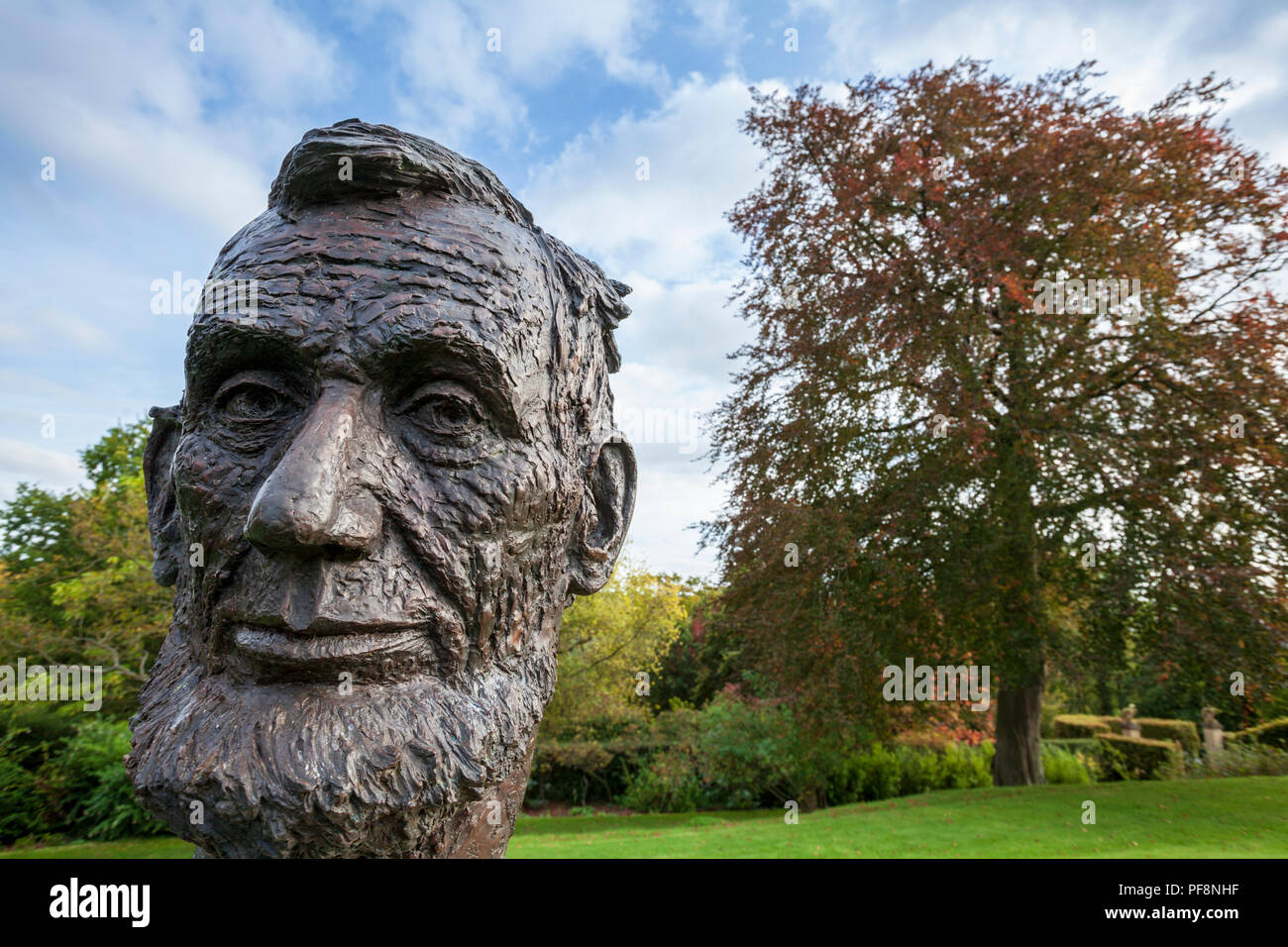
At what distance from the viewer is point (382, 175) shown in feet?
6.31

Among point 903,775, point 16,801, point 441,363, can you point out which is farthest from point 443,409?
point 903,775

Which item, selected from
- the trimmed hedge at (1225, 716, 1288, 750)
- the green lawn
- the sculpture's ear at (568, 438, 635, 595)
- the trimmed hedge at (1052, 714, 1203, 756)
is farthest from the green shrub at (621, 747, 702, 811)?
the sculpture's ear at (568, 438, 635, 595)

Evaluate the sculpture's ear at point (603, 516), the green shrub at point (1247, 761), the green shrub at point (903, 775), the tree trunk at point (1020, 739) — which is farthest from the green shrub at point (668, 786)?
the sculpture's ear at point (603, 516)

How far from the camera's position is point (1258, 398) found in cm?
841

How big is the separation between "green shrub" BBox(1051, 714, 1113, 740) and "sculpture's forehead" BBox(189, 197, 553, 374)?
716 inches

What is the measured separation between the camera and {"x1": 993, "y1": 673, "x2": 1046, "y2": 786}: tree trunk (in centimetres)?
1161

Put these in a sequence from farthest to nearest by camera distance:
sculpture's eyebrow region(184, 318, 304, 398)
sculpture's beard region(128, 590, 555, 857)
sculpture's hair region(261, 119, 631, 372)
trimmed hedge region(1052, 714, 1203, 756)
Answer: trimmed hedge region(1052, 714, 1203, 756) → sculpture's hair region(261, 119, 631, 372) → sculpture's eyebrow region(184, 318, 304, 398) → sculpture's beard region(128, 590, 555, 857)

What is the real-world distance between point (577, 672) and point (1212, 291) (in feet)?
37.8

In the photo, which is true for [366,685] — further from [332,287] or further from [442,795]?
[332,287]

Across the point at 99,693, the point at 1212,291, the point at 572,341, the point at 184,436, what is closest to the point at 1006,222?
the point at 1212,291

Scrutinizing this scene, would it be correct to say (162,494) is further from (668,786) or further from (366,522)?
(668,786)

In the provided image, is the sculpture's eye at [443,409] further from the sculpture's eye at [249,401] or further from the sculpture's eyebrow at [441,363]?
the sculpture's eye at [249,401]

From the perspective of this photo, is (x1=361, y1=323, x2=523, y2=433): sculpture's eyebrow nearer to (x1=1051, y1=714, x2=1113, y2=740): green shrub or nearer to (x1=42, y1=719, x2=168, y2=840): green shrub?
(x1=42, y1=719, x2=168, y2=840): green shrub

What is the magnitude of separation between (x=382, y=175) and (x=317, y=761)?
1369mm
